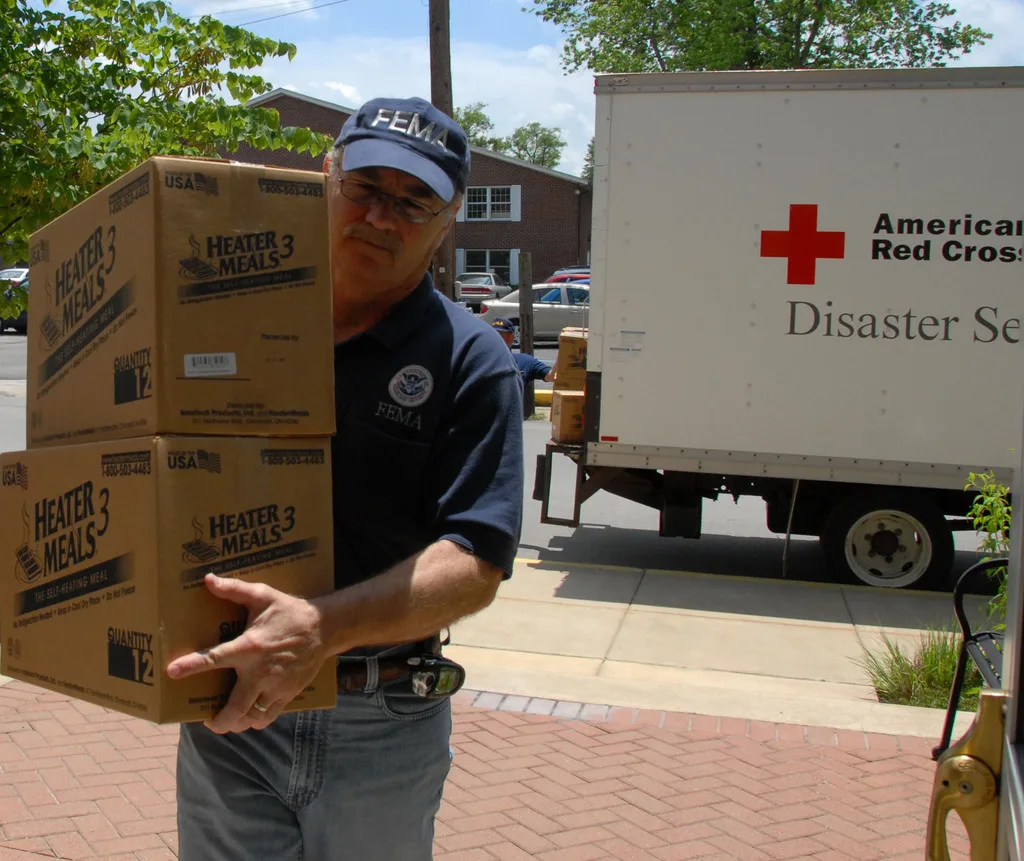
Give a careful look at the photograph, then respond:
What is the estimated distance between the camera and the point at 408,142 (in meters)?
2.02

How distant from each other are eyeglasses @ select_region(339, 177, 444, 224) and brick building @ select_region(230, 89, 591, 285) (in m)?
37.8

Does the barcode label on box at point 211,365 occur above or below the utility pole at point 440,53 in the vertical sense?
below

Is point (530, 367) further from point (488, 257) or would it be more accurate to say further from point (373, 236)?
point (488, 257)

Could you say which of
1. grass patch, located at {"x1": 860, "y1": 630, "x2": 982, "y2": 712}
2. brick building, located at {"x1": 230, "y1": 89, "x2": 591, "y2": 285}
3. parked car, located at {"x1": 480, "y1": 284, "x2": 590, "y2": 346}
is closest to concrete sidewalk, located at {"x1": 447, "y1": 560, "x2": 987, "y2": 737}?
grass patch, located at {"x1": 860, "y1": 630, "x2": 982, "y2": 712}

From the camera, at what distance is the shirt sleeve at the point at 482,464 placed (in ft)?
6.31

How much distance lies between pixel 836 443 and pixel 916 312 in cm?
94

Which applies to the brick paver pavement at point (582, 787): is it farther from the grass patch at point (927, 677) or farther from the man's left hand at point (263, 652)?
the man's left hand at point (263, 652)

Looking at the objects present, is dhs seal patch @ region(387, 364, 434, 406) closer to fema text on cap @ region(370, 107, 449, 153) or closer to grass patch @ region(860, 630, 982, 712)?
fema text on cap @ region(370, 107, 449, 153)

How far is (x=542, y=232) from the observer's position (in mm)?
40125

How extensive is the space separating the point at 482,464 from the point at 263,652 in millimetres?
503

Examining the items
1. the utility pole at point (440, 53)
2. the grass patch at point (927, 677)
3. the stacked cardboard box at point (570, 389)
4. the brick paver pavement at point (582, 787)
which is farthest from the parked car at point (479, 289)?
the brick paver pavement at point (582, 787)

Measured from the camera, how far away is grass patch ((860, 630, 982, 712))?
505 cm

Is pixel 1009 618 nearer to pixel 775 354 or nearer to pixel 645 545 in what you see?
pixel 775 354

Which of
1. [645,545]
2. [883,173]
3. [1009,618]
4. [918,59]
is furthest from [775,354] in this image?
[918,59]
